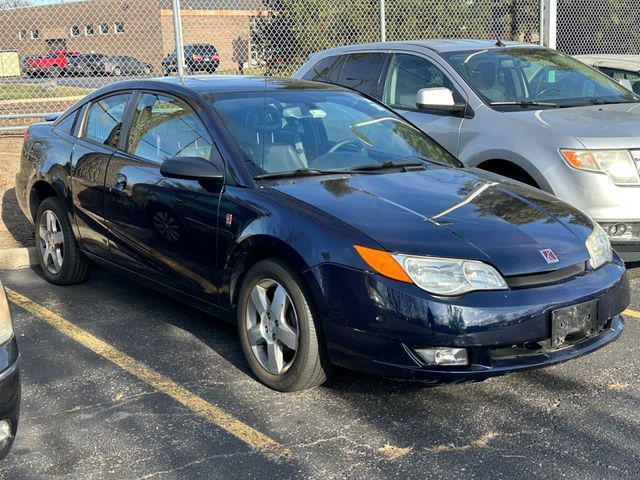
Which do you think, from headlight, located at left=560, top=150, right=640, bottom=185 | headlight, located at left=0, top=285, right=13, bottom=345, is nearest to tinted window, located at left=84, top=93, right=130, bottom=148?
headlight, located at left=0, top=285, right=13, bottom=345

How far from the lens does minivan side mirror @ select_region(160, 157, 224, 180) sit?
14.4 ft

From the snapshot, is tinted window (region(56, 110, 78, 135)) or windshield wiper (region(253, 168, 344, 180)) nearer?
windshield wiper (region(253, 168, 344, 180))

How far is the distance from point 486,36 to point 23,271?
9.49 meters

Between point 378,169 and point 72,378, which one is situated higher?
point 378,169

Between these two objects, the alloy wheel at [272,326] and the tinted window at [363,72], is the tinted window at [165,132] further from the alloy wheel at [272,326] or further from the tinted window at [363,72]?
the tinted window at [363,72]

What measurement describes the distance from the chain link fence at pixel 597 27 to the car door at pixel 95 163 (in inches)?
482

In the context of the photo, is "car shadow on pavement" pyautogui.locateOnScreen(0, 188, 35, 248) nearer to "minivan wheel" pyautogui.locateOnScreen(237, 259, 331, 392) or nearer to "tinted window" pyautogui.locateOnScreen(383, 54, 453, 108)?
"tinted window" pyautogui.locateOnScreen(383, 54, 453, 108)

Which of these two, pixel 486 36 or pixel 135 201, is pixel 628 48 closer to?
pixel 486 36

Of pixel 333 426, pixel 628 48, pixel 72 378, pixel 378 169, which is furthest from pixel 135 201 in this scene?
pixel 628 48

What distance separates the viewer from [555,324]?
368 centimetres

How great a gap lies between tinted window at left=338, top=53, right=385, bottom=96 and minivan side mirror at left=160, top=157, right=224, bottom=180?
3389mm

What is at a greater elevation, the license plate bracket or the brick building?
the brick building

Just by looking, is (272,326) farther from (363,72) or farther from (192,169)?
(363,72)

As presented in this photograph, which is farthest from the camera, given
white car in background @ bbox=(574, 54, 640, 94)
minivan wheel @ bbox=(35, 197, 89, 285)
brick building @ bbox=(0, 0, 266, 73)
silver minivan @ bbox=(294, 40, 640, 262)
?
brick building @ bbox=(0, 0, 266, 73)
